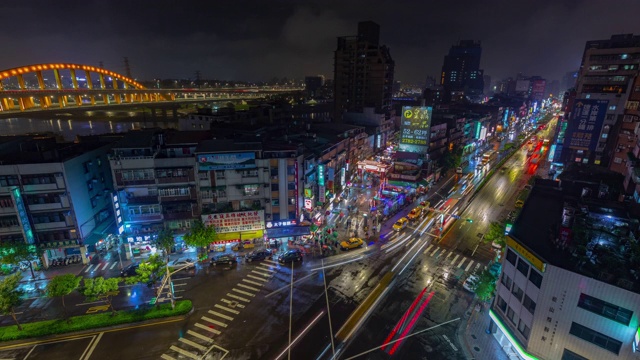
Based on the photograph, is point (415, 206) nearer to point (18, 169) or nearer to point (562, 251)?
point (562, 251)

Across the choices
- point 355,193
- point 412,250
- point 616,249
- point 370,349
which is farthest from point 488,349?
point 355,193

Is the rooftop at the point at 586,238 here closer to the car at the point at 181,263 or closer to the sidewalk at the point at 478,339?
the sidewalk at the point at 478,339

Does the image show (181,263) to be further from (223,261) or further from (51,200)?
(51,200)

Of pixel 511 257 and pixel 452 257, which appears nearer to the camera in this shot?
pixel 511 257

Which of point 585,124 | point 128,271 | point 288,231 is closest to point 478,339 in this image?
point 288,231

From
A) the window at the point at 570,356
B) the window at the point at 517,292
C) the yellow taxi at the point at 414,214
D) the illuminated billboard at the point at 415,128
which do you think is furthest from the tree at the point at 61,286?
the illuminated billboard at the point at 415,128

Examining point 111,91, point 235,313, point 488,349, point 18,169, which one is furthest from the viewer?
point 111,91
